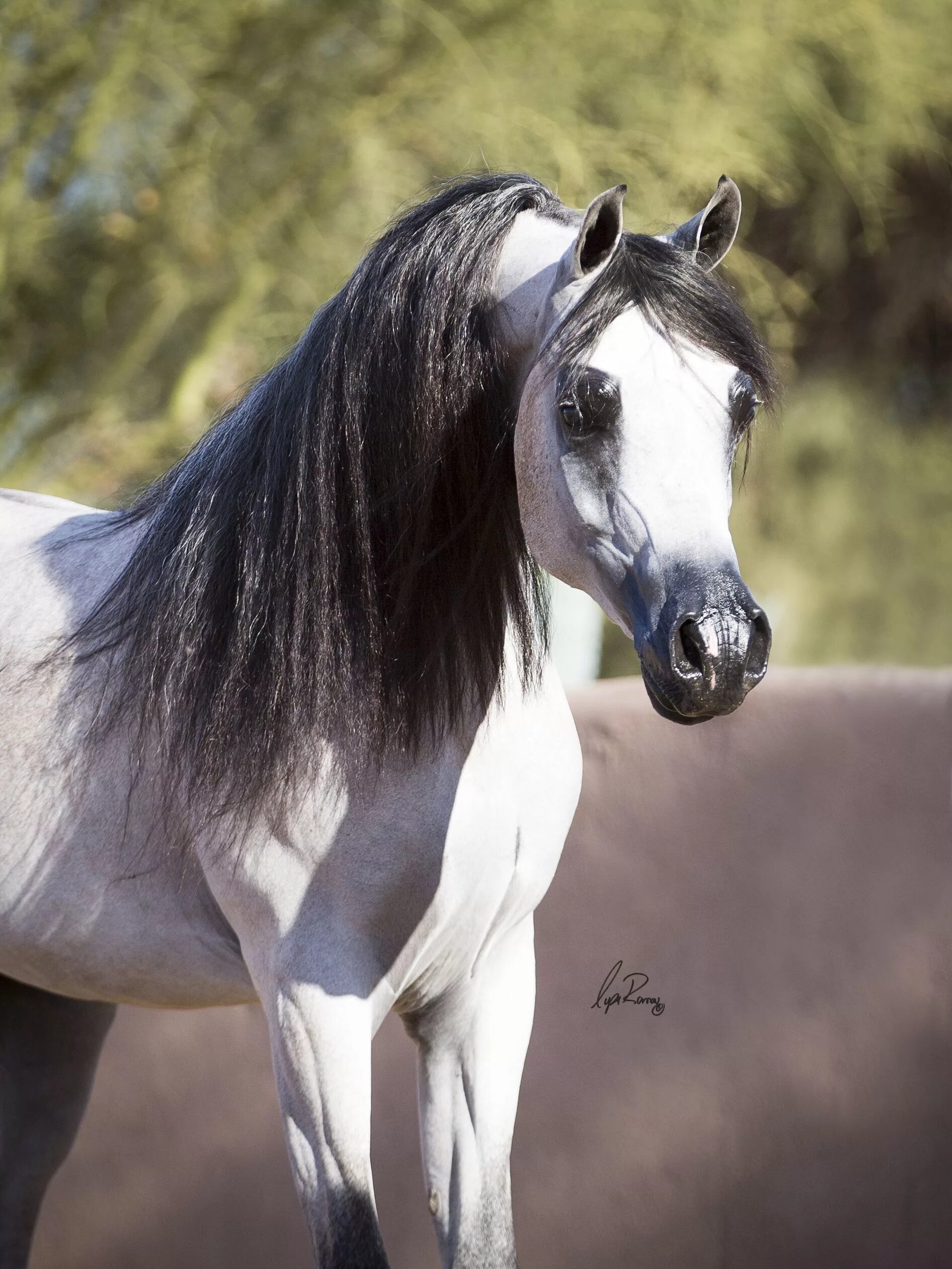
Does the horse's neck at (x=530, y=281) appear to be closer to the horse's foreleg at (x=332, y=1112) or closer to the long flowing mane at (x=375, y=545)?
the long flowing mane at (x=375, y=545)

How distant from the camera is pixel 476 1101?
4.62 feet

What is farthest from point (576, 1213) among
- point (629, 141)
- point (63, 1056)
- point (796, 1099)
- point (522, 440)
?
point (629, 141)

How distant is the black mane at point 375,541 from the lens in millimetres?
1226

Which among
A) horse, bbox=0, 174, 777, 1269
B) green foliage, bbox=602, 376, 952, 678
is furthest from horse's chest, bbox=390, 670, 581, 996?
green foliage, bbox=602, 376, 952, 678

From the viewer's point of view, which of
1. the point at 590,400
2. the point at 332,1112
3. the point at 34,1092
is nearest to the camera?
the point at 590,400

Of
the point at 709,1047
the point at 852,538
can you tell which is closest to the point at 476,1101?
the point at 709,1047

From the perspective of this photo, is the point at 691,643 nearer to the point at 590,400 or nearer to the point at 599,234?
the point at 590,400

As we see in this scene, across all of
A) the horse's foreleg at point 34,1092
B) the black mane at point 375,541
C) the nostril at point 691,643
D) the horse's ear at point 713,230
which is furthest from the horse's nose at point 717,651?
the horse's foreleg at point 34,1092

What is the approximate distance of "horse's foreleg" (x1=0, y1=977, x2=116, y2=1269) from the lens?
191cm

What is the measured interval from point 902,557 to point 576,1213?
579 cm

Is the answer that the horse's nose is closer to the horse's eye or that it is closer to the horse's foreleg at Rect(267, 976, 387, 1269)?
the horse's eye

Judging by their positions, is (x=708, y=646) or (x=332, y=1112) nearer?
(x=708, y=646)

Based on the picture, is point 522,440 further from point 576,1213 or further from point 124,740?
point 576,1213
